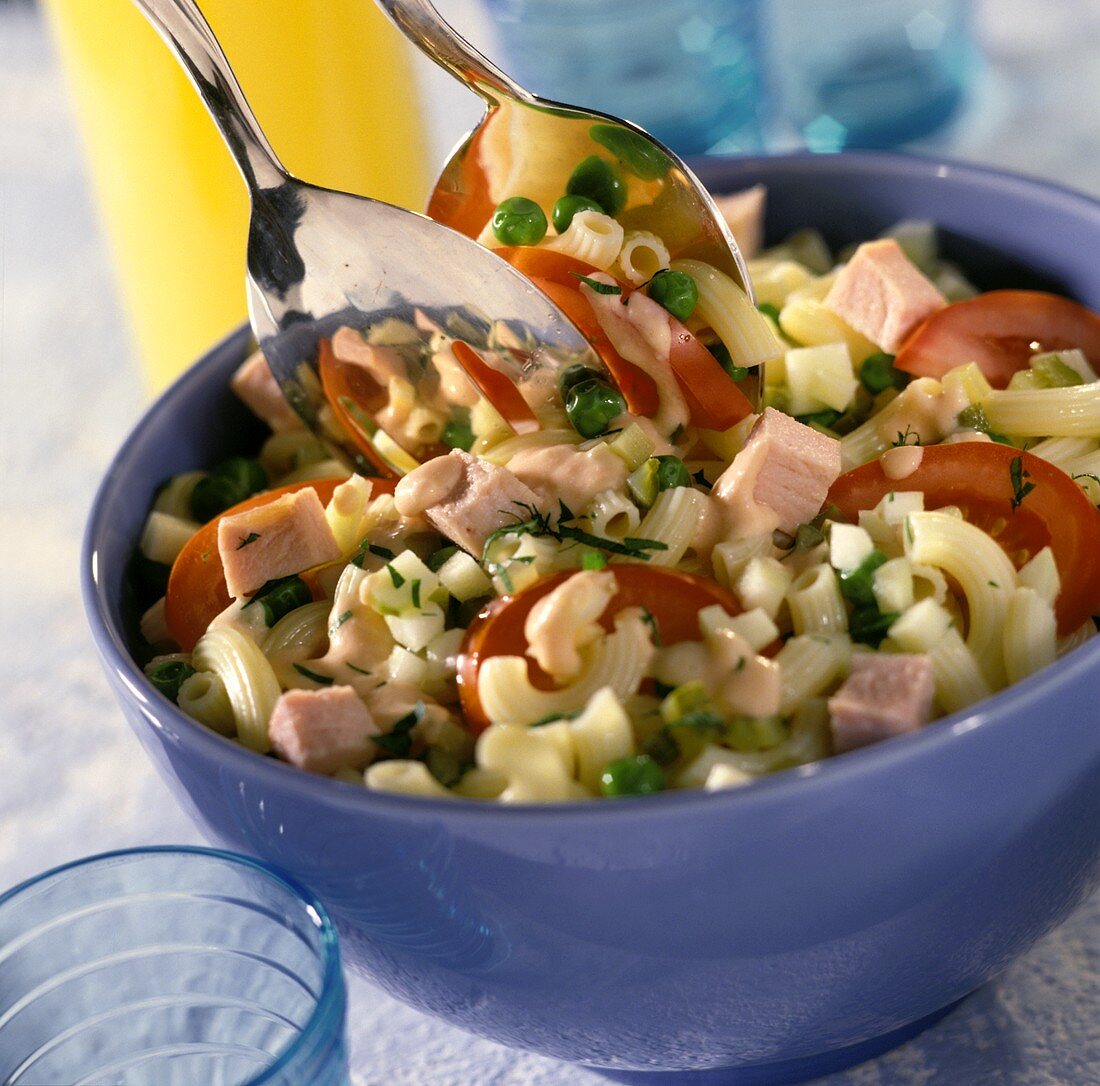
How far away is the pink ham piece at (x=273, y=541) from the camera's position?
5.73ft

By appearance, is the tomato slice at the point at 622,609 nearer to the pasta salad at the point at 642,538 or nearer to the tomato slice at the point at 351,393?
the pasta salad at the point at 642,538

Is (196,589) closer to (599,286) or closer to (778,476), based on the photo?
(599,286)

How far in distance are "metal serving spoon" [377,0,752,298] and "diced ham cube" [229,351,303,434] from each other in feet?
1.45

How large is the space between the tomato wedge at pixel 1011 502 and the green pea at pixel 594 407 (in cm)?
29

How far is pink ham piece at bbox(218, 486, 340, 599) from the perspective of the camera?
1.75 meters

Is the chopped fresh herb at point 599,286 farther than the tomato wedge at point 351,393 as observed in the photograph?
No

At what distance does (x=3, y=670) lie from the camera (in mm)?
2424

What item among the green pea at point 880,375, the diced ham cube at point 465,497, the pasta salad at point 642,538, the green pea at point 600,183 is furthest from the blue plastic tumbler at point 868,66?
the diced ham cube at point 465,497

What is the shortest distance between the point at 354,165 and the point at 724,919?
184cm

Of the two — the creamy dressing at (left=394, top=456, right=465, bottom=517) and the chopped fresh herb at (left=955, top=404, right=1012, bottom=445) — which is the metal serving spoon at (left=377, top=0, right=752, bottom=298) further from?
the creamy dressing at (left=394, top=456, right=465, bottom=517)

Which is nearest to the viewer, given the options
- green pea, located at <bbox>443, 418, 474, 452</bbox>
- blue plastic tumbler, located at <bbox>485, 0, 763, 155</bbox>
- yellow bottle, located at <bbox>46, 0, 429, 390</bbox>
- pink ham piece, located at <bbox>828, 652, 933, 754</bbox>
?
pink ham piece, located at <bbox>828, 652, 933, 754</bbox>

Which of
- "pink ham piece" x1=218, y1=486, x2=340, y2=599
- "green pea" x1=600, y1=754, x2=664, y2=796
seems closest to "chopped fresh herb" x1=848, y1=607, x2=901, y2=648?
"green pea" x1=600, y1=754, x2=664, y2=796

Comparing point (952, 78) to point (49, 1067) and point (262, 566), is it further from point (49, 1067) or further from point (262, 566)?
point (49, 1067)

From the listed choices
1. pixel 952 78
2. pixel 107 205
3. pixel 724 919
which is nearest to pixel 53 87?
pixel 107 205
